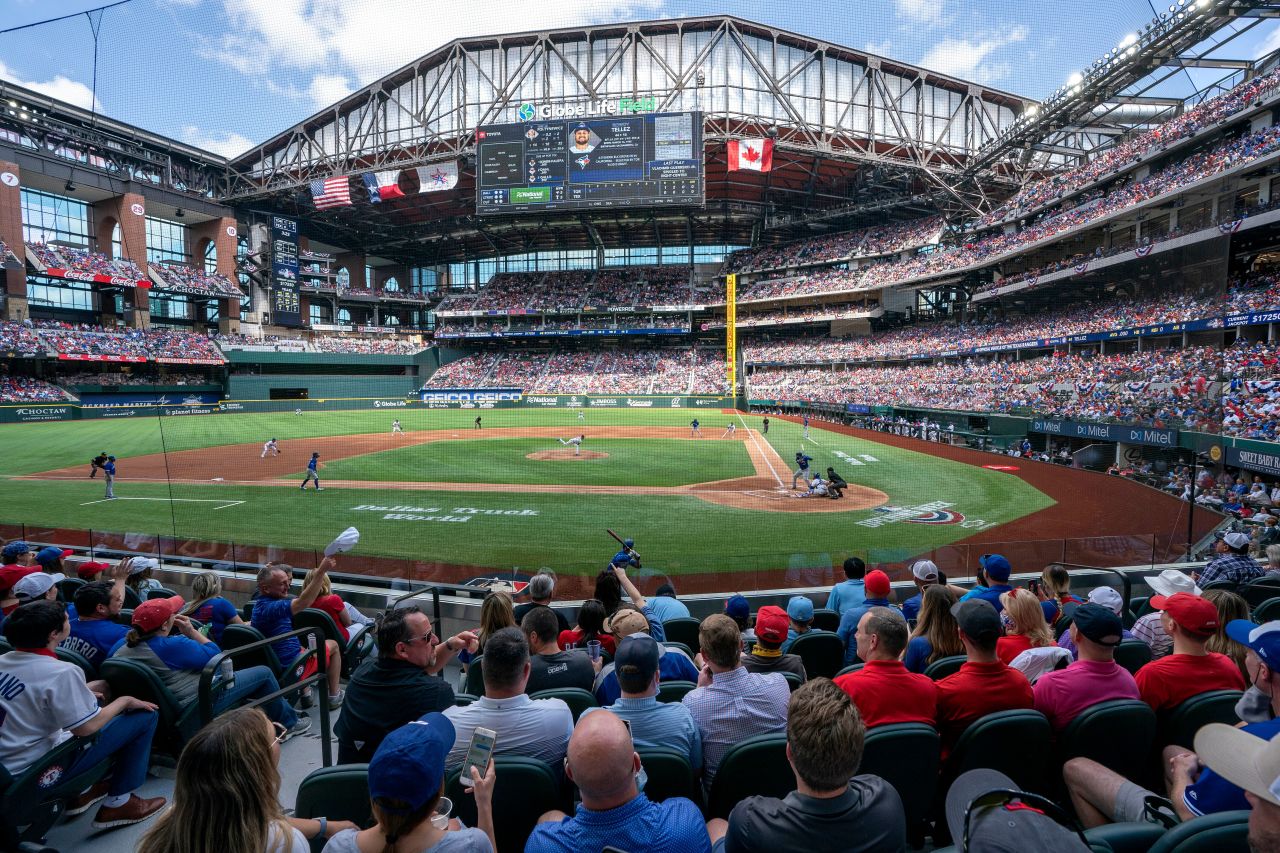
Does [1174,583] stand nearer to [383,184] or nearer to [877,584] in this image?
[877,584]

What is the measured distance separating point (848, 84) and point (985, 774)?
56.0 m

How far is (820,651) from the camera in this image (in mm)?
5172

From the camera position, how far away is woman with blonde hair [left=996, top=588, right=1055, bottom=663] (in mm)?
4281

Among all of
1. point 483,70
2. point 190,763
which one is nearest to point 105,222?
point 483,70

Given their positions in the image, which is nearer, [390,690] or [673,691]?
[390,690]

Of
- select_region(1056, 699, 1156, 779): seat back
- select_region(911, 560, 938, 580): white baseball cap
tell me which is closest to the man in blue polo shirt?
select_region(911, 560, 938, 580): white baseball cap

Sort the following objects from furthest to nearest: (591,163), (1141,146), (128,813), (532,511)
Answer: (591,163) < (1141,146) < (532,511) < (128,813)

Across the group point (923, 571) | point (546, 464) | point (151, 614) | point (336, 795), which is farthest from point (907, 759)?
point (546, 464)

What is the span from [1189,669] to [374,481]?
73.6ft

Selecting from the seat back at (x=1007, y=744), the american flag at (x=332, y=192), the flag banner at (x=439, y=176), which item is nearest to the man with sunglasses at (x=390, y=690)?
the seat back at (x=1007, y=744)

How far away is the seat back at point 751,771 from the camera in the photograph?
2857 millimetres

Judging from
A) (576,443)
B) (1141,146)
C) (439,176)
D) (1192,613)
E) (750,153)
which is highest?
(750,153)

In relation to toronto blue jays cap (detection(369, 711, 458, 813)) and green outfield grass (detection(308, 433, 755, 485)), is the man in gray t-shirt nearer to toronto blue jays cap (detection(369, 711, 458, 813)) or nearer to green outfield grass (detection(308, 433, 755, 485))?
toronto blue jays cap (detection(369, 711, 458, 813))

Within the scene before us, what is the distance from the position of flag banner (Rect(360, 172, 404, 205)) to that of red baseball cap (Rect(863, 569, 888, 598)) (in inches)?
2015
